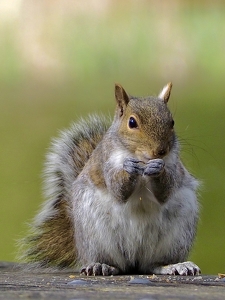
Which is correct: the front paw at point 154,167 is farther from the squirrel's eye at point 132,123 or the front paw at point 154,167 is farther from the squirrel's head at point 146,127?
the squirrel's eye at point 132,123

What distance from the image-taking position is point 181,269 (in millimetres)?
2051

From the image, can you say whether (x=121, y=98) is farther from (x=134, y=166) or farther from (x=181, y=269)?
(x=181, y=269)

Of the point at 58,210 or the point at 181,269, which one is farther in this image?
the point at 58,210

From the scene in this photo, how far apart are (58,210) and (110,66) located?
2.18ft

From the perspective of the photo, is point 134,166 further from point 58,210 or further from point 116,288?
point 58,210

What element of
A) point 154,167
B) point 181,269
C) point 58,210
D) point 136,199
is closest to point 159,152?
point 154,167

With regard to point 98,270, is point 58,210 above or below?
above

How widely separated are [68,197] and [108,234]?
390 millimetres

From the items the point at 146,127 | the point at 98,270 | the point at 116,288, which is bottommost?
the point at 116,288

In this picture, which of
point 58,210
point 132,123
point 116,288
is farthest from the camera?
point 58,210

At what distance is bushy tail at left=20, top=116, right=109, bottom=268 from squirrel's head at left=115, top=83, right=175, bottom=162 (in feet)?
1.18

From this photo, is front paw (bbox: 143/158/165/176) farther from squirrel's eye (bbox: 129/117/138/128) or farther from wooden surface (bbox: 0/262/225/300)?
wooden surface (bbox: 0/262/225/300)

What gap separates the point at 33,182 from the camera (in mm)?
2777

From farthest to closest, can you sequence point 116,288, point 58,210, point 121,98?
point 58,210
point 121,98
point 116,288
